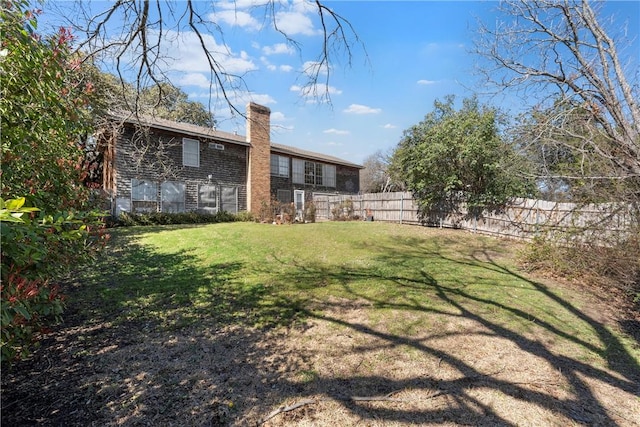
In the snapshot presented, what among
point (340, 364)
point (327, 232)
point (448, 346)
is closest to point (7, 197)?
point (340, 364)

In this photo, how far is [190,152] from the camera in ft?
57.1

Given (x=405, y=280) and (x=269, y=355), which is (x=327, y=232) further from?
(x=269, y=355)

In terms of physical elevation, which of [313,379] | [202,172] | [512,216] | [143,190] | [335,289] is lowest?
[313,379]

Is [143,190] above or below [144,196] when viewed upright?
above

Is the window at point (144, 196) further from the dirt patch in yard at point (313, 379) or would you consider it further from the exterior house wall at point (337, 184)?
the dirt patch in yard at point (313, 379)

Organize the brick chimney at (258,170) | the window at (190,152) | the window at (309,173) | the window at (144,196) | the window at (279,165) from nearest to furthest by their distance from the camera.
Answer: the window at (144,196) → the window at (190,152) → the brick chimney at (258,170) → the window at (279,165) → the window at (309,173)

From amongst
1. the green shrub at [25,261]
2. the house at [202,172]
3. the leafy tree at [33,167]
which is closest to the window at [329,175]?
the house at [202,172]

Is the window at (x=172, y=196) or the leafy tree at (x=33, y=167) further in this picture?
the window at (x=172, y=196)

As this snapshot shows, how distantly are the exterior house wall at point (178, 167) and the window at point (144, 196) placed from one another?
0.17m

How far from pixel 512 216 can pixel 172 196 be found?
614 inches

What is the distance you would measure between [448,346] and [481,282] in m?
2.92

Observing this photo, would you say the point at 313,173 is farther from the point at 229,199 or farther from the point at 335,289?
the point at 335,289

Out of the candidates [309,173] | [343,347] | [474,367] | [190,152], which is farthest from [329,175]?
[474,367]

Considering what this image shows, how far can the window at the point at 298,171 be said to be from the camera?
74.3 feet
